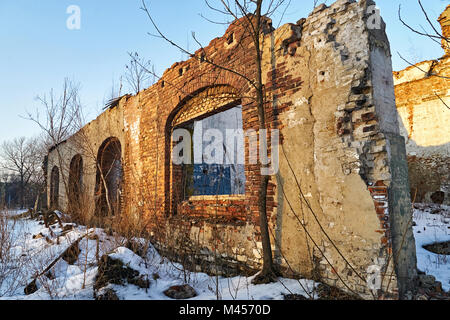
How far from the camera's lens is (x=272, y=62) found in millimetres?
3566

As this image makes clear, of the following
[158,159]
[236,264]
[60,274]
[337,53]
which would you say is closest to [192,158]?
[158,159]

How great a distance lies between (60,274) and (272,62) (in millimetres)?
4073

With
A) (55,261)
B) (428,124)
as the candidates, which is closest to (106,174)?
(55,261)

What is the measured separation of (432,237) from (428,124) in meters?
5.69

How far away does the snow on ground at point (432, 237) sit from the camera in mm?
3344

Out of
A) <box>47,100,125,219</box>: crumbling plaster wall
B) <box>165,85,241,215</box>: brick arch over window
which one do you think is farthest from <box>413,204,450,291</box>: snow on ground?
<box>47,100,125,219</box>: crumbling plaster wall

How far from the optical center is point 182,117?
533 centimetres

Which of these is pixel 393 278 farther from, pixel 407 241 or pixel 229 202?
pixel 229 202

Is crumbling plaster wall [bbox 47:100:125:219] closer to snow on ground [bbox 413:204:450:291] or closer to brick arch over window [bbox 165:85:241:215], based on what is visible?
brick arch over window [bbox 165:85:241:215]

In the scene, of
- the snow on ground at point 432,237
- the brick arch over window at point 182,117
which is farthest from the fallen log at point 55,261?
the snow on ground at point 432,237

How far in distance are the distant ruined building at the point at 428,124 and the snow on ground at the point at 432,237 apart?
945 mm

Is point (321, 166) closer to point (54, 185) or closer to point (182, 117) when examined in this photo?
point (182, 117)

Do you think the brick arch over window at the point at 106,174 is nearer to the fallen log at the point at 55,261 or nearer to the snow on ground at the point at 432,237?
A: the fallen log at the point at 55,261

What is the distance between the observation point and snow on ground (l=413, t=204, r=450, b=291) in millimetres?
3344
